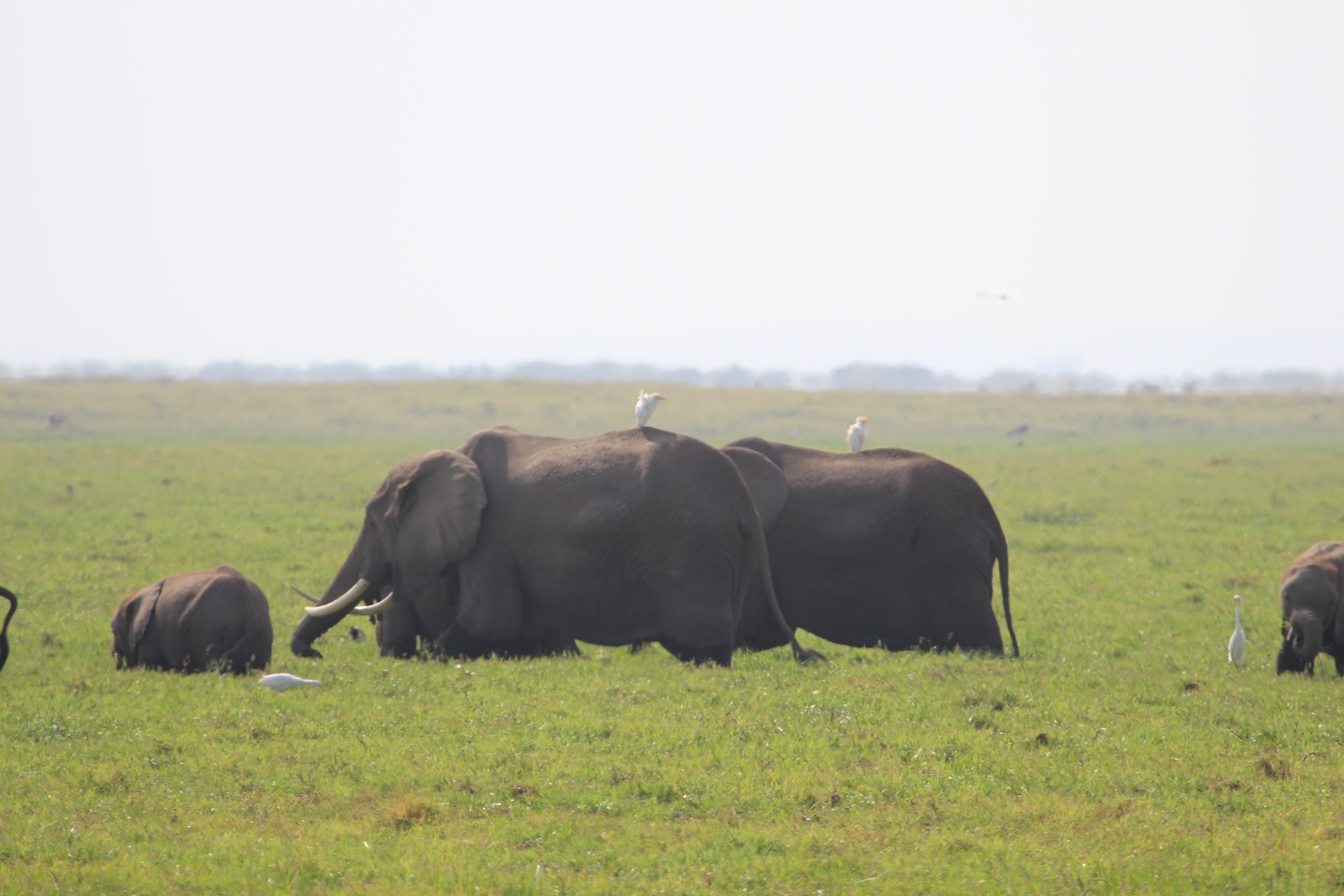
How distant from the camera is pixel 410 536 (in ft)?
46.2

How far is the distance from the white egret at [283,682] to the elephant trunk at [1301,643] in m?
8.41

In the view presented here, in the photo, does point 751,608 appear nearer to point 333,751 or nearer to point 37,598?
point 333,751

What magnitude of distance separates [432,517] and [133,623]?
2.92 meters

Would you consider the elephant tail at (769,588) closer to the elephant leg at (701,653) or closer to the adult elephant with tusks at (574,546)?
the adult elephant with tusks at (574,546)

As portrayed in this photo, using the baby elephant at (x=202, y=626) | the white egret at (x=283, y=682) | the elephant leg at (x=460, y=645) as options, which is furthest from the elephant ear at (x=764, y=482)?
the baby elephant at (x=202, y=626)

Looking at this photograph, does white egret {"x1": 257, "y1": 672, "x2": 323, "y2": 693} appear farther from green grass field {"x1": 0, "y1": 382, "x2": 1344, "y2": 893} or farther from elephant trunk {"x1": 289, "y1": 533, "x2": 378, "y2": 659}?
elephant trunk {"x1": 289, "y1": 533, "x2": 378, "y2": 659}

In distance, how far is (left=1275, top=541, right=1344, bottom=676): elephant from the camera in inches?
477

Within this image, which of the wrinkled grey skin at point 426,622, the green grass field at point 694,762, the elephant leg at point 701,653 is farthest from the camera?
the wrinkled grey skin at point 426,622

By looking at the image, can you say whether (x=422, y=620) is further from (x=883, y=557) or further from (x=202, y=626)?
(x=883, y=557)

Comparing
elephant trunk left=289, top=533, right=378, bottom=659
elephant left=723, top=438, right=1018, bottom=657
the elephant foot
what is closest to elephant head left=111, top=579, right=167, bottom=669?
elephant trunk left=289, top=533, right=378, bottom=659

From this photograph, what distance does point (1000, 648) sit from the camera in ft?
44.9

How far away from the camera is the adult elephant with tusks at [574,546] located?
43.3 feet

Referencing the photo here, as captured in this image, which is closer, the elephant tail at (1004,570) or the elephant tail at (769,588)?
the elephant tail at (769,588)

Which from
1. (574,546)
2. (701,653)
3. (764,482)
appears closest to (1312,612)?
(764,482)
